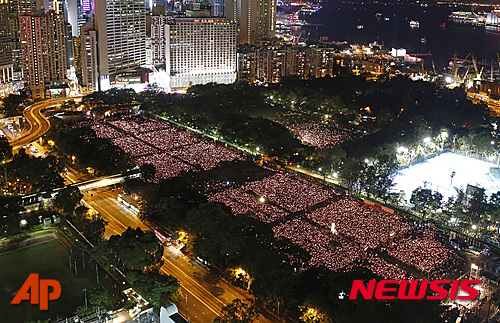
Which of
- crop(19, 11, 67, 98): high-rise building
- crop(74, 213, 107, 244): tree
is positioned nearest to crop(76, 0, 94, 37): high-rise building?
crop(19, 11, 67, 98): high-rise building

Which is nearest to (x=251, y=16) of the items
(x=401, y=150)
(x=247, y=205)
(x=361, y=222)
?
(x=401, y=150)

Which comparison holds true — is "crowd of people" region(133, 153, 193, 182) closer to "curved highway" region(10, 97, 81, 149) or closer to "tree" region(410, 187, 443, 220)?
"curved highway" region(10, 97, 81, 149)

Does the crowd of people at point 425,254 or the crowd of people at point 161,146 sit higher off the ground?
the crowd of people at point 161,146

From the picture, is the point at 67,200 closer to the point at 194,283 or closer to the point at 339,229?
the point at 194,283

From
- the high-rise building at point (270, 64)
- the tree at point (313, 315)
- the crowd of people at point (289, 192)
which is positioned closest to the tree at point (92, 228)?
the crowd of people at point (289, 192)

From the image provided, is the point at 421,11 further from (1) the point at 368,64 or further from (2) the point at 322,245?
(2) the point at 322,245

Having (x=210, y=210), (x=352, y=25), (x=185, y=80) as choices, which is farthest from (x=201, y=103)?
(x=352, y=25)

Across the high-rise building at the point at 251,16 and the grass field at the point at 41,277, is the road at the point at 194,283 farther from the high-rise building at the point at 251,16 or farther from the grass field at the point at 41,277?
the high-rise building at the point at 251,16
